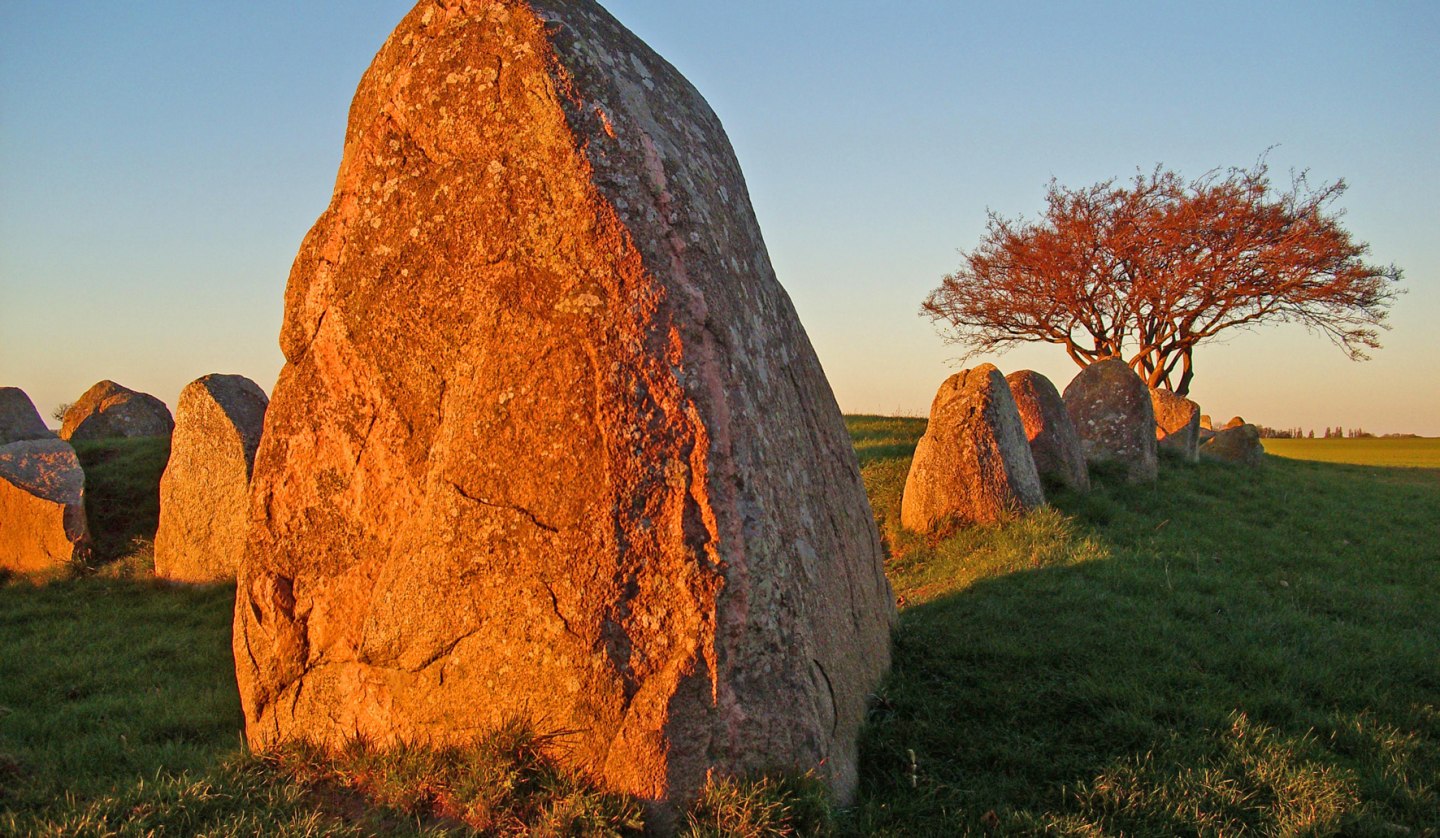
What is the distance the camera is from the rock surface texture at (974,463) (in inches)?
435

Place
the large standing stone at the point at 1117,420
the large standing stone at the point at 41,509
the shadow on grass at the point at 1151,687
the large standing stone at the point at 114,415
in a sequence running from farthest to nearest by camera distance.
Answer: the large standing stone at the point at 114,415, the large standing stone at the point at 1117,420, the large standing stone at the point at 41,509, the shadow on grass at the point at 1151,687

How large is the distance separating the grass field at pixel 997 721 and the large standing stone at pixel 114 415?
8.13 metres

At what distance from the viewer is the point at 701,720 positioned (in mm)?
4066

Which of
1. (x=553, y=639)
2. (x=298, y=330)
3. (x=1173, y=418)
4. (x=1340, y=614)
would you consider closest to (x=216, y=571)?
(x=298, y=330)

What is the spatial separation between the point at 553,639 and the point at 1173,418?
61.0 feet

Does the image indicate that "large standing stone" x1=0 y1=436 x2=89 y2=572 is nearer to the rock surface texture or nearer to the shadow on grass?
the shadow on grass

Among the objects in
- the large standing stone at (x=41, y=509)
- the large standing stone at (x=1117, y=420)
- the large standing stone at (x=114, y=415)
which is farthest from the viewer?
the large standing stone at (x=114, y=415)

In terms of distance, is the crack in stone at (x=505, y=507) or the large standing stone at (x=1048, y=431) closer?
the crack in stone at (x=505, y=507)

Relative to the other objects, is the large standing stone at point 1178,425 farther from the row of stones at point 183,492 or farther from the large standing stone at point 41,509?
the large standing stone at point 41,509

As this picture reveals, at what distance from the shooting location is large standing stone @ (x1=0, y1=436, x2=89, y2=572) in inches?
457

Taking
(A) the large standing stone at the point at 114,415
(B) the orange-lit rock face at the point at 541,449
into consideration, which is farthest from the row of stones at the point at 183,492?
(B) the orange-lit rock face at the point at 541,449

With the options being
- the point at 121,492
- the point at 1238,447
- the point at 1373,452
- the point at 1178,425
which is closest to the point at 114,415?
the point at 121,492

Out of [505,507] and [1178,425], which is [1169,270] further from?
[505,507]

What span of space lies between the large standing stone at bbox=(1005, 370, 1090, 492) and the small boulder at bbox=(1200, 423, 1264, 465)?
26.9 ft
